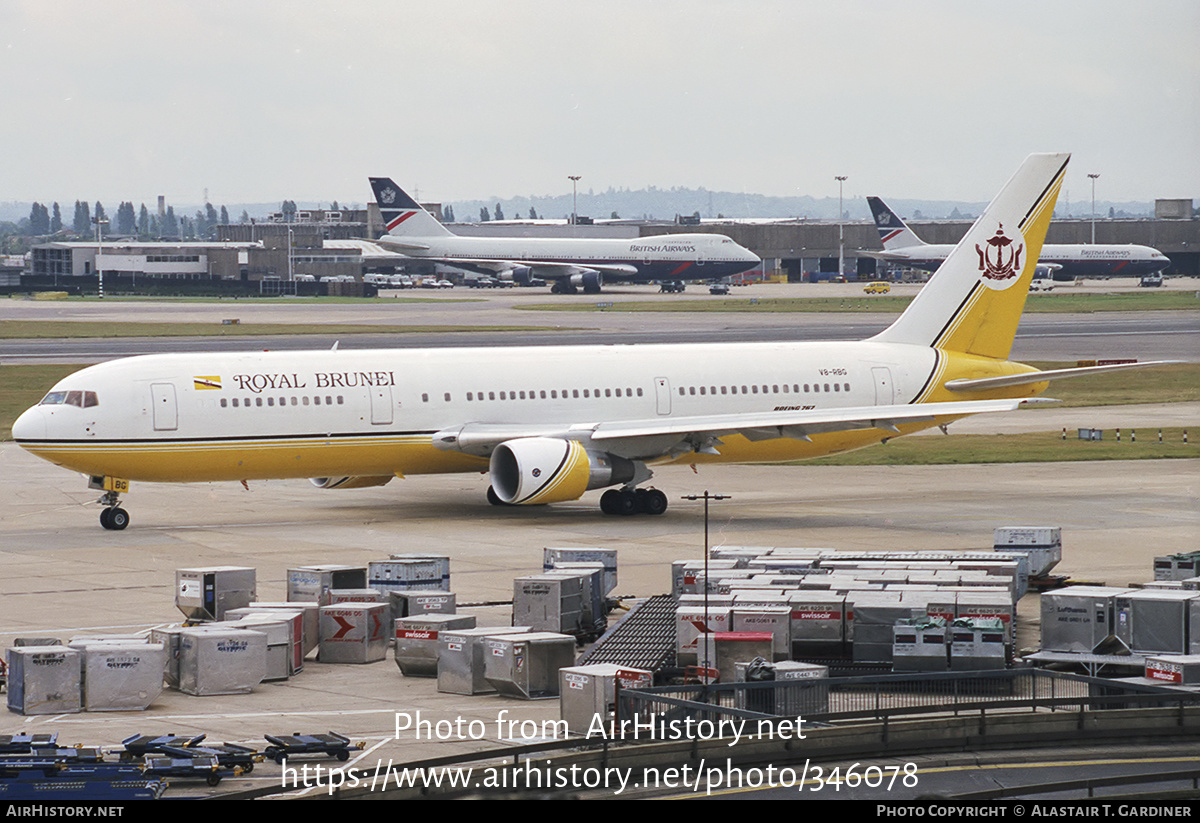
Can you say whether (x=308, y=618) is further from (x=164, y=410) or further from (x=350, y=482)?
(x=350, y=482)

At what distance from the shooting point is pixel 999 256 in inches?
2085

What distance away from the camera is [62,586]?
115 ft

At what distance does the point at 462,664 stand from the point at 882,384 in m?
27.6

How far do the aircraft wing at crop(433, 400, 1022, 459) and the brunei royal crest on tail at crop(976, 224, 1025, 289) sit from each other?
707 cm

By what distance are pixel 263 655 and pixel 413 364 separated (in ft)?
67.8

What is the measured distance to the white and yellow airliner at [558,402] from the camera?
43.1 metres

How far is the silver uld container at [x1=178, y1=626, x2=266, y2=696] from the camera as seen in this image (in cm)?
2638

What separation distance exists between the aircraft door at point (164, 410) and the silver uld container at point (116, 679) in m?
18.0

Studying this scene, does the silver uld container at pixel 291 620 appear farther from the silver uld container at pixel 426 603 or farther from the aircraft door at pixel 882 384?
the aircraft door at pixel 882 384

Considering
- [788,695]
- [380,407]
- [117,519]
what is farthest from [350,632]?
[117,519]

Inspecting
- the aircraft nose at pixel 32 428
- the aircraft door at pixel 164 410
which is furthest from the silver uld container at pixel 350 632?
the aircraft nose at pixel 32 428

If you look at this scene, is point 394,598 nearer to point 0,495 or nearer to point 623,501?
point 623,501

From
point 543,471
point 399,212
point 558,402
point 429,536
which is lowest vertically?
point 429,536

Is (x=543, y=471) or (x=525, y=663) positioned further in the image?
(x=543, y=471)
